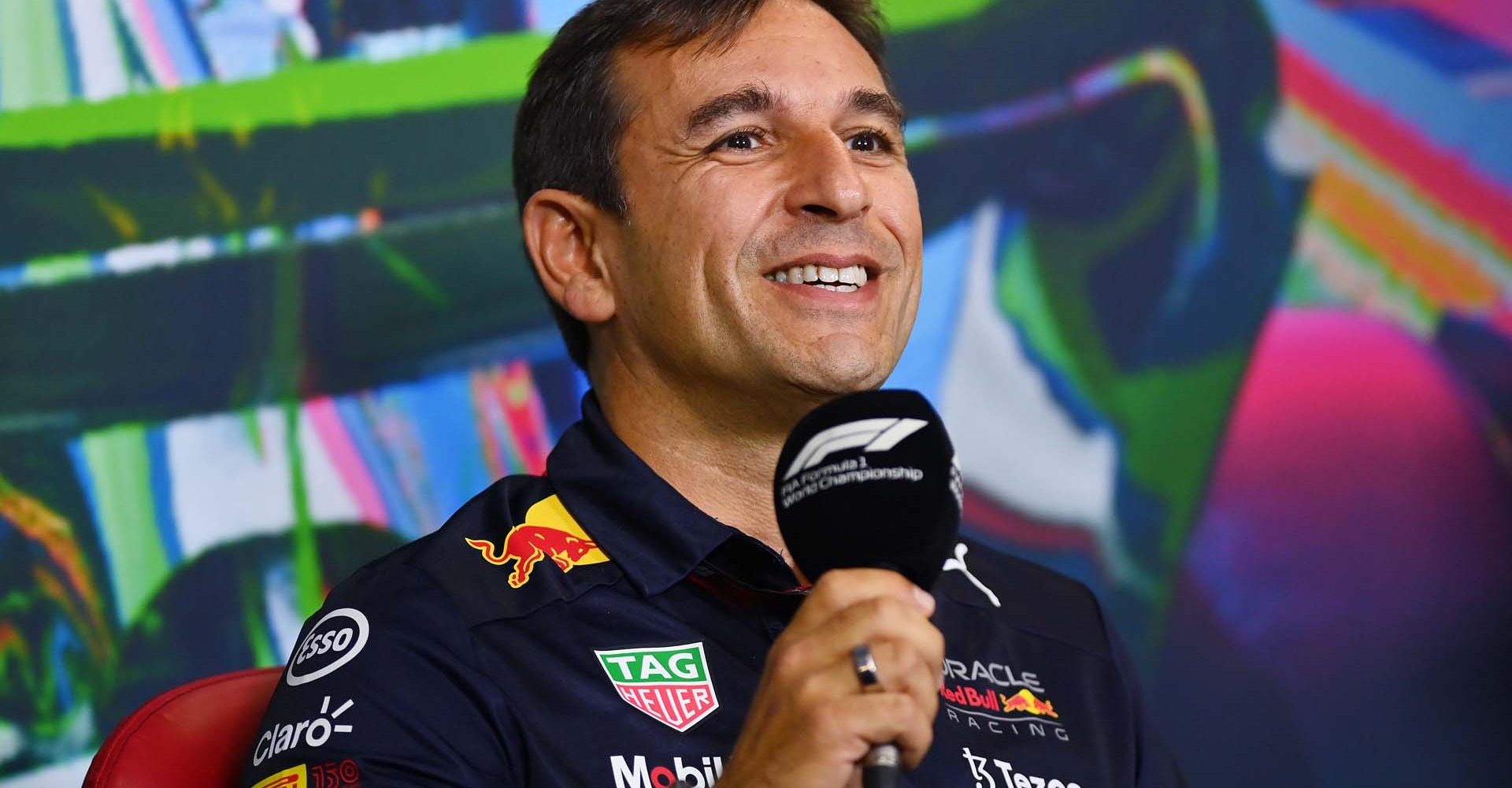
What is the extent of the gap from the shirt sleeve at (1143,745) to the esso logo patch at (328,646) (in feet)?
2.88

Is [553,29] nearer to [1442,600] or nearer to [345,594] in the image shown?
[345,594]

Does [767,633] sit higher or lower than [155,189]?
lower

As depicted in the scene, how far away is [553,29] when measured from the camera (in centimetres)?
253

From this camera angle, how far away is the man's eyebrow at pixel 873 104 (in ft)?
6.13

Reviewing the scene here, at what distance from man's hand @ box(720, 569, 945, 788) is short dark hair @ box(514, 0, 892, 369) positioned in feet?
2.74

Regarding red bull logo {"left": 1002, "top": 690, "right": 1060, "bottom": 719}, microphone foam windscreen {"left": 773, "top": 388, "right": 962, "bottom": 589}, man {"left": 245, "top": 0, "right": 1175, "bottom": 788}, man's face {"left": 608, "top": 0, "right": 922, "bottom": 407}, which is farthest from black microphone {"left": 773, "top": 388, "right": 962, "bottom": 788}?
red bull logo {"left": 1002, "top": 690, "right": 1060, "bottom": 719}

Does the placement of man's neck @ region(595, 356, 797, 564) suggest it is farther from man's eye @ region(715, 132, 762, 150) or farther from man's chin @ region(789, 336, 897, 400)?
man's eye @ region(715, 132, 762, 150)

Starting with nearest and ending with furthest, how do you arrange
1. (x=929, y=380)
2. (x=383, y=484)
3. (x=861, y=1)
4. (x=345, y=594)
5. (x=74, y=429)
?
(x=345, y=594)
(x=861, y=1)
(x=74, y=429)
(x=383, y=484)
(x=929, y=380)

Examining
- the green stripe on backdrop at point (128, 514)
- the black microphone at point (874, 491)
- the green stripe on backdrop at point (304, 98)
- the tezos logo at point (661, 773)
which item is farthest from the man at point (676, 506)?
the green stripe on backdrop at point (128, 514)

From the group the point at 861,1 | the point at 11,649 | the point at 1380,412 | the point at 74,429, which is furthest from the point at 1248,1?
the point at 11,649

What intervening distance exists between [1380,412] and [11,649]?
2.19 meters

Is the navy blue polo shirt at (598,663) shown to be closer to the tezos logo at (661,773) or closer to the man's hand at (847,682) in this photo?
Answer: the tezos logo at (661,773)

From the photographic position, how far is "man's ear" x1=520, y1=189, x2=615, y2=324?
1.91 metres

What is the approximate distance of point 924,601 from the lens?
1.14 m
